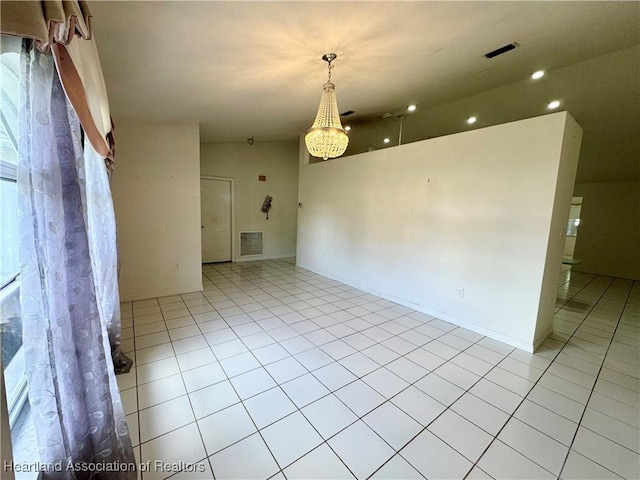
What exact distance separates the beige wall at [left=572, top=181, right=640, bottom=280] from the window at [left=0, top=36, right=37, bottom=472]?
31.9 feet

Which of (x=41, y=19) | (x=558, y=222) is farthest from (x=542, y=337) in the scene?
(x=41, y=19)

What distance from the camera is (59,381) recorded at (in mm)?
1004

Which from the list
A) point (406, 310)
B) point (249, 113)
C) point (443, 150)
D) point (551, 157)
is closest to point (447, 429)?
point (406, 310)

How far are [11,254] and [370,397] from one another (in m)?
2.26

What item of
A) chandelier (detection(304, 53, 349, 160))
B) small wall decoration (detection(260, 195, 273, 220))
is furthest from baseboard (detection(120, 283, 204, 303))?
chandelier (detection(304, 53, 349, 160))

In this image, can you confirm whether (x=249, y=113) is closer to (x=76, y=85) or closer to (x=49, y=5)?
(x=76, y=85)

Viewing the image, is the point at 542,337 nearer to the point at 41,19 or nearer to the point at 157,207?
the point at 41,19

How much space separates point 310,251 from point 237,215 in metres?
2.14

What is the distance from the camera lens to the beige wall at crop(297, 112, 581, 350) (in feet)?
8.25

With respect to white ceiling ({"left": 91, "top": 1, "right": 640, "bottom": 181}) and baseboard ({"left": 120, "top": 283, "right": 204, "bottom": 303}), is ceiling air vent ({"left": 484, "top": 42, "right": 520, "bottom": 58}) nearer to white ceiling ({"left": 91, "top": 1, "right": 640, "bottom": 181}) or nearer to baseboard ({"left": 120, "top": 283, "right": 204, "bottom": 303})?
white ceiling ({"left": 91, "top": 1, "right": 640, "bottom": 181})

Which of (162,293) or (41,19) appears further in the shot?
(162,293)

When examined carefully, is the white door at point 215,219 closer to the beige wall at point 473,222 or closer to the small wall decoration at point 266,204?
the small wall decoration at point 266,204

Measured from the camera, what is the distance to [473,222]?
9.82 ft

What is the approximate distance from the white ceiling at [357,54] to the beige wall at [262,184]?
2.24 metres
